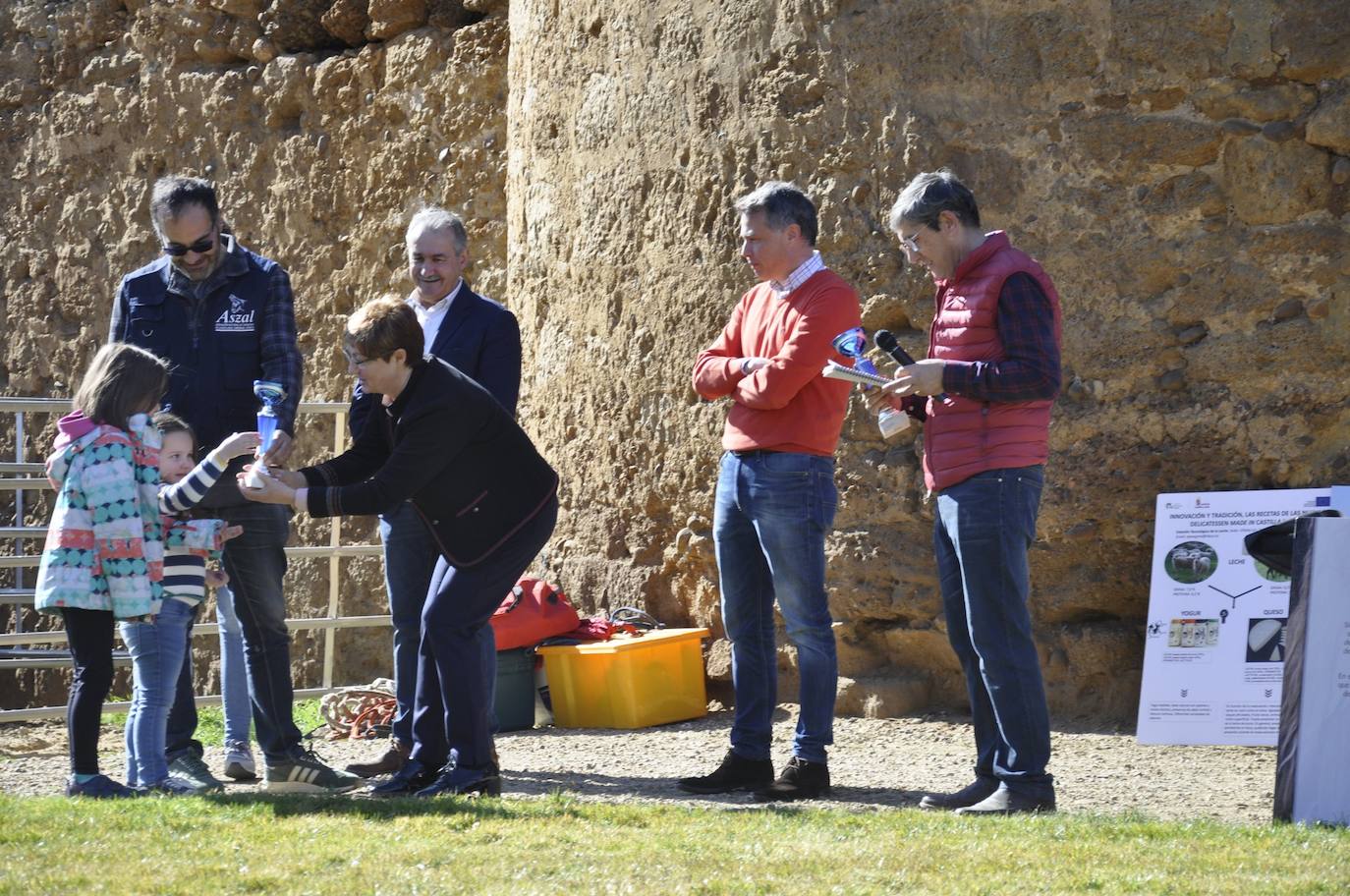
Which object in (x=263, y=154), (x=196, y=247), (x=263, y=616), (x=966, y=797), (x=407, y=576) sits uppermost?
(x=263, y=154)

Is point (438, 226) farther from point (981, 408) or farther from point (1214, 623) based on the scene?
point (1214, 623)

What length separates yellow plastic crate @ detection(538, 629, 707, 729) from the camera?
6.57 meters

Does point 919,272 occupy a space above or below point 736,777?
above

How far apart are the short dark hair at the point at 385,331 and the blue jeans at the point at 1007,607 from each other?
5.07 feet

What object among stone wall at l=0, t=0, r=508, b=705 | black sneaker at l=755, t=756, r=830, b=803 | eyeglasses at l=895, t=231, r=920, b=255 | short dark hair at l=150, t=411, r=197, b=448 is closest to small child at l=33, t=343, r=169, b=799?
short dark hair at l=150, t=411, r=197, b=448

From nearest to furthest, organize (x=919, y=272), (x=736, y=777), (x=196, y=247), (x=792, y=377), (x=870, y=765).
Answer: (x=792, y=377) → (x=736, y=777) → (x=196, y=247) → (x=870, y=765) → (x=919, y=272)

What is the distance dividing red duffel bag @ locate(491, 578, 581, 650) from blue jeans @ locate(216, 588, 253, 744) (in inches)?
56.7

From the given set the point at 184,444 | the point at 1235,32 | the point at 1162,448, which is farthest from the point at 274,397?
the point at 1235,32

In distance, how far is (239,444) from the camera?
4605mm

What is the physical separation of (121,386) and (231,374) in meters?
0.53

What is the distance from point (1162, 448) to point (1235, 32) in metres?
1.56

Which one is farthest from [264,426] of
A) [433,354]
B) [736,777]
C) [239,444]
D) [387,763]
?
[736,777]

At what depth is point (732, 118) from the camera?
6.80m

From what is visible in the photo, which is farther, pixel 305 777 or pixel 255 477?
pixel 305 777
